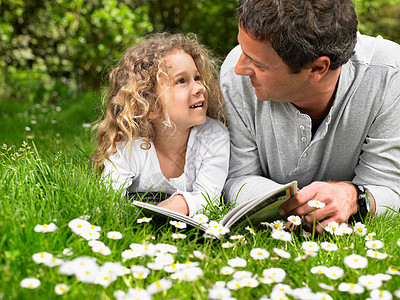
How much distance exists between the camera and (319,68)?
2271mm

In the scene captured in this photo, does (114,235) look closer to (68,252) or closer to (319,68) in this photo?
(68,252)

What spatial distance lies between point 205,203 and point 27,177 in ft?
2.93

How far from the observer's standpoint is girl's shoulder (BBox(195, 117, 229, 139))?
2.67m

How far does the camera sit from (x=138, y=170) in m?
2.64

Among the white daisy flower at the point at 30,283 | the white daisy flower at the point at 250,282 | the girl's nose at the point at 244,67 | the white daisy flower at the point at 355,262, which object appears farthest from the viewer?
the girl's nose at the point at 244,67

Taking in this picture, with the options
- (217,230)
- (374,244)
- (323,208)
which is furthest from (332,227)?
(217,230)

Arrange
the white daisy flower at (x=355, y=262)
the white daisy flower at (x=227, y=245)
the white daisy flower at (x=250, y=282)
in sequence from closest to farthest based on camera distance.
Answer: the white daisy flower at (x=250, y=282) < the white daisy flower at (x=355, y=262) < the white daisy flower at (x=227, y=245)

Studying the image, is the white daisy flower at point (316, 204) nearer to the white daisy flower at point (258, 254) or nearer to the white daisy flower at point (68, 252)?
the white daisy flower at point (258, 254)

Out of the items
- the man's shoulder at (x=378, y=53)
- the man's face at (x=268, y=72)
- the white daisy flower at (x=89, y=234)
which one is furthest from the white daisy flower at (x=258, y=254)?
the man's shoulder at (x=378, y=53)

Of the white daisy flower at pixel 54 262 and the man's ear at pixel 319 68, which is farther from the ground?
the man's ear at pixel 319 68

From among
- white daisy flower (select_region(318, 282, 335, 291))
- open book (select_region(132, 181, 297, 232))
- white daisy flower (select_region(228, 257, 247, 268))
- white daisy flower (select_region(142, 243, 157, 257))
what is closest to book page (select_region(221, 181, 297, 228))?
open book (select_region(132, 181, 297, 232))

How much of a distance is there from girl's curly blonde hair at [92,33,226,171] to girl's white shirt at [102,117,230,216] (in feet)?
0.19

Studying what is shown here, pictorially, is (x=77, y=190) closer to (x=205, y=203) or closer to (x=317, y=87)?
(x=205, y=203)

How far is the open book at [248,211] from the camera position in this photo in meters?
1.92
